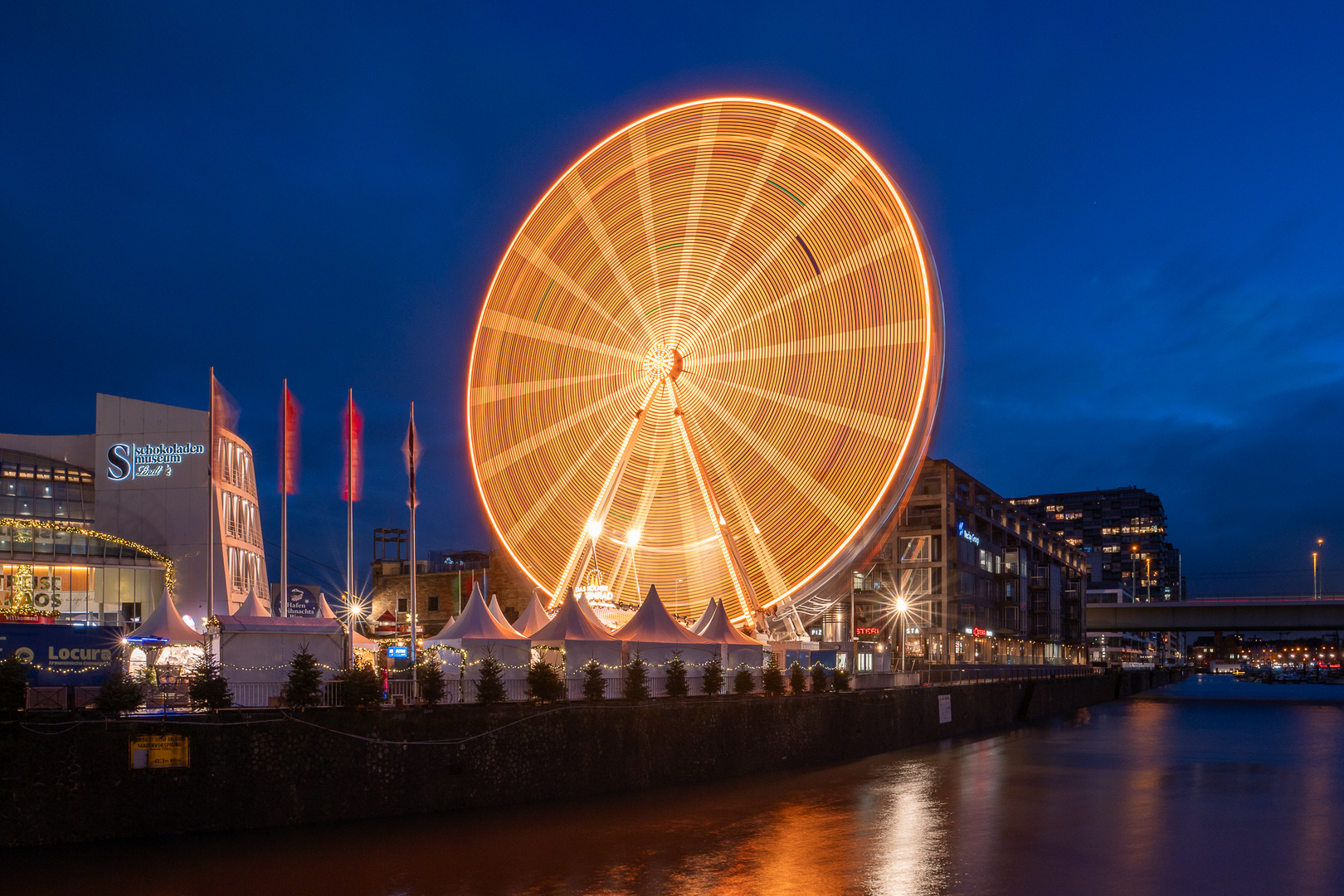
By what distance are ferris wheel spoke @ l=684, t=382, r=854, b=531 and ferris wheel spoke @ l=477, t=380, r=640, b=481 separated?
2.89m

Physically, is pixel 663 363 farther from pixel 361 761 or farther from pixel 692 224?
pixel 361 761

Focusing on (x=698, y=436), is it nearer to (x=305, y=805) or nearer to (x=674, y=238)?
(x=674, y=238)

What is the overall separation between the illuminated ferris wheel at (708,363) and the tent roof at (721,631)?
82 centimetres

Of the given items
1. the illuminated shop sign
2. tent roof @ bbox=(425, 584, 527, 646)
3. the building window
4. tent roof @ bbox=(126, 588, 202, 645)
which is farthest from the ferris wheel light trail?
the building window

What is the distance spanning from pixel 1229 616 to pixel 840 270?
195ft

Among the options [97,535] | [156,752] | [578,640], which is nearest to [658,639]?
[578,640]

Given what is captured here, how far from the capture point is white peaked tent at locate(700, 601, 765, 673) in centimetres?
3041

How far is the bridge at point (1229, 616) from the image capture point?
72.8 metres

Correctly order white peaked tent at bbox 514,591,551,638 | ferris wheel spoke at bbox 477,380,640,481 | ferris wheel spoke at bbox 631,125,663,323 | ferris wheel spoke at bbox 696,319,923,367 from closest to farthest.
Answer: ferris wheel spoke at bbox 696,319,923,367, white peaked tent at bbox 514,591,551,638, ferris wheel spoke at bbox 631,125,663,323, ferris wheel spoke at bbox 477,380,640,481

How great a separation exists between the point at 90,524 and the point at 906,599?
43.0 meters

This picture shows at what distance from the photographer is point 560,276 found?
35.4 m

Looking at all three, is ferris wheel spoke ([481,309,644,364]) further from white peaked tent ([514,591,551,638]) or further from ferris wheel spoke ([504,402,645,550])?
white peaked tent ([514,591,551,638])

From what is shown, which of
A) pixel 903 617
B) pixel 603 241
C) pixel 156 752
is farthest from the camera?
pixel 903 617

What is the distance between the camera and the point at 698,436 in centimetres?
3294
